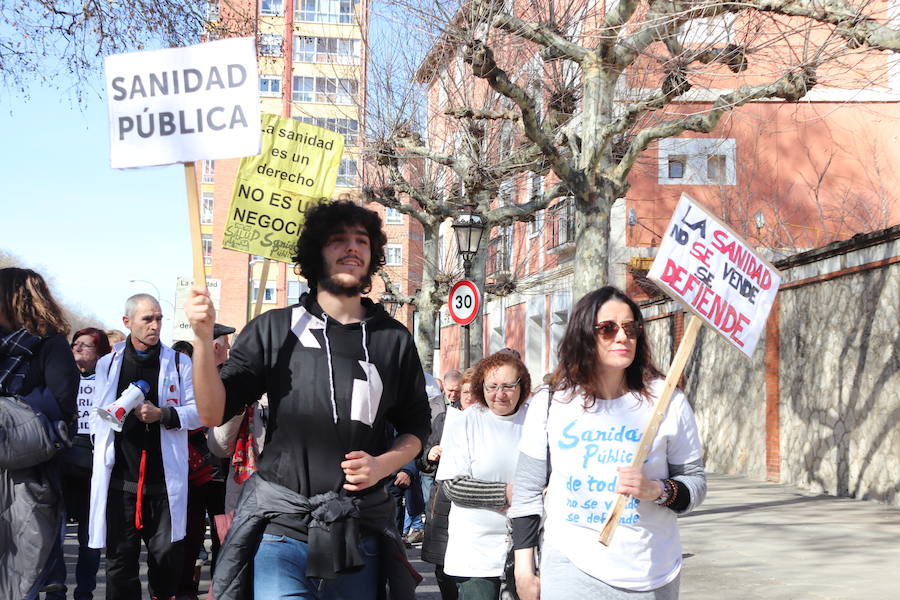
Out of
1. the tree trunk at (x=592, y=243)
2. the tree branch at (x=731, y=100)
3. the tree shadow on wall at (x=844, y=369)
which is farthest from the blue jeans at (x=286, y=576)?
the tree shadow on wall at (x=844, y=369)

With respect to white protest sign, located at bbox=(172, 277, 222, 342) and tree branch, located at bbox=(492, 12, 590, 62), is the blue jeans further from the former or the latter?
white protest sign, located at bbox=(172, 277, 222, 342)

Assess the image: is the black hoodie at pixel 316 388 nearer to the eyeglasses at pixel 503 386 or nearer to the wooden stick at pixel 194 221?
the wooden stick at pixel 194 221

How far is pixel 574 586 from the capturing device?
3.83 meters

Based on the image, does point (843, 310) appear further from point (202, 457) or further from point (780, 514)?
point (202, 457)

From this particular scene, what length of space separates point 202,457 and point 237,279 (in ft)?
211

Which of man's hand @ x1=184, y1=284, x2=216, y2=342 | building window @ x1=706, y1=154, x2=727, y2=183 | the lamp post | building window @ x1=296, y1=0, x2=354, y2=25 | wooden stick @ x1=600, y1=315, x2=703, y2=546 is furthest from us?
building window @ x1=296, y1=0, x2=354, y2=25

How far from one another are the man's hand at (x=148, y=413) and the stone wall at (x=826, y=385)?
29.5 feet

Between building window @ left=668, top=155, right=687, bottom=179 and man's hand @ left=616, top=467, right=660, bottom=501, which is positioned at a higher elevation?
building window @ left=668, top=155, right=687, bottom=179

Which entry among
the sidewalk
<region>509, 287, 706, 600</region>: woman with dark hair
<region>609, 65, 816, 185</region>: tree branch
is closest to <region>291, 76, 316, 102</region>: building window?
the sidewalk

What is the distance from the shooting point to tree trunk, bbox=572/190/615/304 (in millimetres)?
12523

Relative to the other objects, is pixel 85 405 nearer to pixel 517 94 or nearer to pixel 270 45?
pixel 517 94

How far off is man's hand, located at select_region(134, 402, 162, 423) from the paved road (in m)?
2.50

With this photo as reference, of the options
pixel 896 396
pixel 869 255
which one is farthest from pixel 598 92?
pixel 896 396

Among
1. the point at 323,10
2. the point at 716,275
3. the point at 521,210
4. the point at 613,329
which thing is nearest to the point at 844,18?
the point at 716,275
